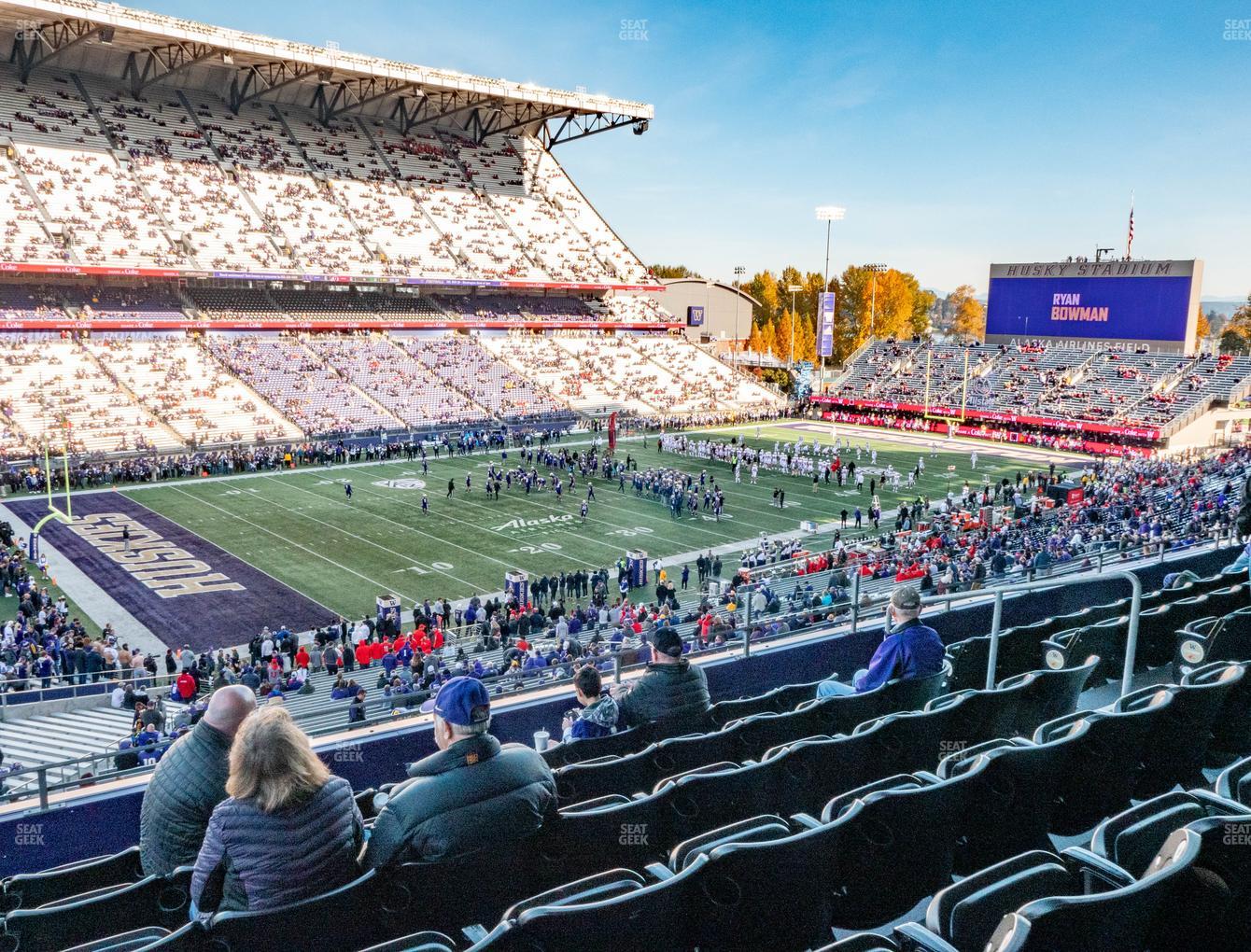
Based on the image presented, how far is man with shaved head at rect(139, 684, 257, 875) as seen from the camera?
3654 millimetres

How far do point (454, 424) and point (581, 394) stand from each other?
975 centimetres

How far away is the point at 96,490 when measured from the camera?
33.3 meters

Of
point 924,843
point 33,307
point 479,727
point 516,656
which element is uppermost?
point 33,307

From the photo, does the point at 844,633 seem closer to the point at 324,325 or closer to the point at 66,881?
the point at 66,881

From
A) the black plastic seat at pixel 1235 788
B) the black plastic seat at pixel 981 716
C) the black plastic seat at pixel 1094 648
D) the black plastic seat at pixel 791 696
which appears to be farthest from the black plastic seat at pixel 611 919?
the black plastic seat at pixel 1094 648

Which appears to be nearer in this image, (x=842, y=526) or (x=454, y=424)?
(x=842, y=526)

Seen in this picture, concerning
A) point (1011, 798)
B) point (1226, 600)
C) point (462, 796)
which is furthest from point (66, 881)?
point (1226, 600)

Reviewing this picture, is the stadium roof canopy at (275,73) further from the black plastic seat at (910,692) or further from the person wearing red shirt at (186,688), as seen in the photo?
the black plastic seat at (910,692)

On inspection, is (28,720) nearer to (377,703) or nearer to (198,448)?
(377,703)

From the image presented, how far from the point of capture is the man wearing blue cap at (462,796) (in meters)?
3.33

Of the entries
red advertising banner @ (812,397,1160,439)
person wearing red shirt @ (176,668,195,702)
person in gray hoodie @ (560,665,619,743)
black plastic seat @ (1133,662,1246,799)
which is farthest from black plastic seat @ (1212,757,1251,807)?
red advertising banner @ (812,397,1160,439)

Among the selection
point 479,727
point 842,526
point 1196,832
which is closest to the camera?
point 1196,832

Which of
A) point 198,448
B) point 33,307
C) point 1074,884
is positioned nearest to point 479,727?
point 1074,884

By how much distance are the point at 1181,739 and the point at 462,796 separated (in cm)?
328
